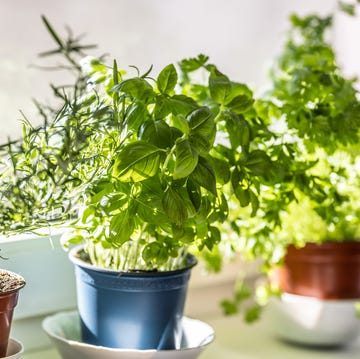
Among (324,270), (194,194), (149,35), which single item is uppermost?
(149,35)

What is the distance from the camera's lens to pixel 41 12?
4.27 ft

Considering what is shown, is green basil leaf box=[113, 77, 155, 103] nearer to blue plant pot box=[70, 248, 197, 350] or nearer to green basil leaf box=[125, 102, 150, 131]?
green basil leaf box=[125, 102, 150, 131]

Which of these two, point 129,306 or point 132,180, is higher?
point 132,180

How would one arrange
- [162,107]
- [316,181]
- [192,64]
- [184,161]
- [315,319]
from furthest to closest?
[315,319] < [316,181] < [192,64] < [162,107] < [184,161]

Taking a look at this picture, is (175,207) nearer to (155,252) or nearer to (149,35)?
(155,252)

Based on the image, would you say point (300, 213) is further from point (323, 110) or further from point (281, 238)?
point (323, 110)

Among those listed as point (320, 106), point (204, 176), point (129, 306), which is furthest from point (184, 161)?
point (320, 106)

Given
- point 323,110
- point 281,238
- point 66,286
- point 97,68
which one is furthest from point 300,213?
point 97,68

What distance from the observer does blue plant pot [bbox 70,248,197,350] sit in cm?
100

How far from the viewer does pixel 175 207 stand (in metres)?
0.84

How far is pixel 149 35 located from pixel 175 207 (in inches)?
28.4

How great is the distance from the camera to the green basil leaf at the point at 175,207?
0.84 m

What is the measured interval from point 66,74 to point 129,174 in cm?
55

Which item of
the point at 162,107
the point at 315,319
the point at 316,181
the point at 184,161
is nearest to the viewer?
the point at 184,161
